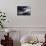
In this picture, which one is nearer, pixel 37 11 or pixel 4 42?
pixel 4 42

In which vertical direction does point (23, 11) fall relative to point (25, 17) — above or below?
above

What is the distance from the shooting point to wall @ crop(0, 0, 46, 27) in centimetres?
303

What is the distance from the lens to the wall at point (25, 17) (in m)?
3.03

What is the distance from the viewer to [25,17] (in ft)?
10.0

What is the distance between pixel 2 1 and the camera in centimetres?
303

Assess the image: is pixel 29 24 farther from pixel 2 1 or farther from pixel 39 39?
pixel 2 1

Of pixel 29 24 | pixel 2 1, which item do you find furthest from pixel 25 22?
pixel 2 1

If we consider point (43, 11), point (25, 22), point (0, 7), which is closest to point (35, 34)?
point (25, 22)

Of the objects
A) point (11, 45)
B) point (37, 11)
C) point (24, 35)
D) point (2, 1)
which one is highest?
point (2, 1)

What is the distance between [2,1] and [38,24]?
0.97 m

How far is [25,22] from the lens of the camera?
10.1 ft

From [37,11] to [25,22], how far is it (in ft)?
1.21

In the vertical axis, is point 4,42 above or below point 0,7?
below

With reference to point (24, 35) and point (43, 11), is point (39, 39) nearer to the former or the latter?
point (24, 35)
